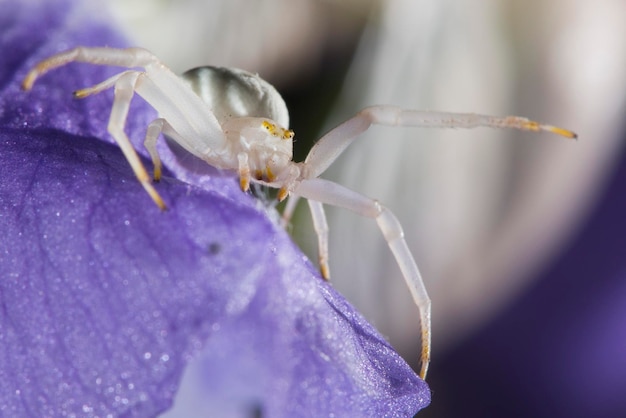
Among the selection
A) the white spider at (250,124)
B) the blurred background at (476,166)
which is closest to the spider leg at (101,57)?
the white spider at (250,124)

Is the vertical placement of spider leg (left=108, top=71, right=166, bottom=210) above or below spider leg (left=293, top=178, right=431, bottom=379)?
above

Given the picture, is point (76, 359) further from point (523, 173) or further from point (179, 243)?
point (523, 173)

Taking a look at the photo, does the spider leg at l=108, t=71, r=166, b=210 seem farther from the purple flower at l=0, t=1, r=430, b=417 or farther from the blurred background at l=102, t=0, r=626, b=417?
the blurred background at l=102, t=0, r=626, b=417

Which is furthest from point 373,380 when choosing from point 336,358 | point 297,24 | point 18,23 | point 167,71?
point 297,24

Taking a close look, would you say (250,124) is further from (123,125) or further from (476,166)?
(476,166)

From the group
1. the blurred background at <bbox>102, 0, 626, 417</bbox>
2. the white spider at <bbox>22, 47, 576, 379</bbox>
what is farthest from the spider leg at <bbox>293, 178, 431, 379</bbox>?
the blurred background at <bbox>102, 0, 626, 417</bbox>

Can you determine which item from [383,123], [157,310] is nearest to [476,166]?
[383,123]
